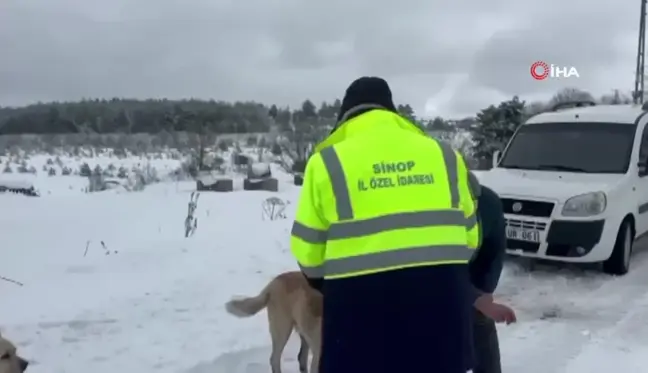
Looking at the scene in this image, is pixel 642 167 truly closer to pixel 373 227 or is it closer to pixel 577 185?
pixel 577 185

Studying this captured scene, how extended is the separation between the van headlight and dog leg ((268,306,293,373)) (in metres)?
4.45

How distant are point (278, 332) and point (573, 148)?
5879 mm

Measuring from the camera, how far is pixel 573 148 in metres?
9.65

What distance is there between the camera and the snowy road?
18.4ft

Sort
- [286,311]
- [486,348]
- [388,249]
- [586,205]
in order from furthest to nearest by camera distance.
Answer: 1. [586,205]
2. [286,311]
3. [486,348]
4. [388,249]

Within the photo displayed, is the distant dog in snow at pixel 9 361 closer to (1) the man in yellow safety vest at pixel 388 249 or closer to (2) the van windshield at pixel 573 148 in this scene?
(1) the man in yellow safety vest at pixel 388 249

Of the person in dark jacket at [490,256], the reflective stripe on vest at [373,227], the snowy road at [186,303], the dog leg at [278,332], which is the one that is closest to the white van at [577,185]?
the snowy road at [186,303]

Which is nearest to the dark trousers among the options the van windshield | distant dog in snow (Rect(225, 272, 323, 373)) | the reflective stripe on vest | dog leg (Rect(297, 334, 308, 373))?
distant dog in snow (Rect(225, 272, 323, 373))

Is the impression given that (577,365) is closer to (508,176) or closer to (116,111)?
(508,176)

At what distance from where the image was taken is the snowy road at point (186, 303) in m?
5.62

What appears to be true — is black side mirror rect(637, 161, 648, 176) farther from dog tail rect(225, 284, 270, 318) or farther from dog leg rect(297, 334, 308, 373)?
dog tail rect(225, 284, 270, 318)

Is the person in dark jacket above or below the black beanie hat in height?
below

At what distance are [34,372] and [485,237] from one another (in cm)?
333

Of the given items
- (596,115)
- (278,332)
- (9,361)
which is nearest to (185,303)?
(278,332)
